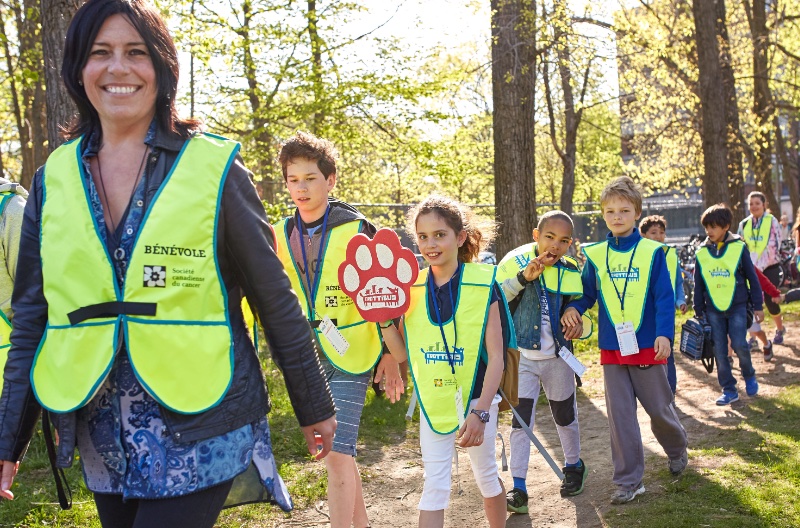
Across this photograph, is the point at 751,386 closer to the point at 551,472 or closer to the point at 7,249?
the point at 551,472

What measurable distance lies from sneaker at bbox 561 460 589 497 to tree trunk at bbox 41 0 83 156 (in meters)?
4.11

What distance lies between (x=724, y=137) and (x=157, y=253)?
14075 mm

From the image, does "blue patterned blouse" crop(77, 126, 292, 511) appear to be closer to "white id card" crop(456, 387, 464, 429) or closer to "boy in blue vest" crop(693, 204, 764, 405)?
"white id card" crop(456, 387, 464, 429)

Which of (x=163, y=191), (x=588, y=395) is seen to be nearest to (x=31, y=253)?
(x=163, y=191)

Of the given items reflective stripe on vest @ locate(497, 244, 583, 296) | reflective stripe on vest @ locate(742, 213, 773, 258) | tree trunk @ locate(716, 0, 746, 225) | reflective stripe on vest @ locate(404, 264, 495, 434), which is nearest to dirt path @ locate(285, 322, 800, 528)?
reflective stripe on vest @ locate(497, 244, 583, 296)

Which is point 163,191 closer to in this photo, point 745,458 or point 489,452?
point 489,452

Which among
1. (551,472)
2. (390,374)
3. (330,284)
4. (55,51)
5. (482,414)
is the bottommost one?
(551,472)

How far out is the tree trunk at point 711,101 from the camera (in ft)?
48.4

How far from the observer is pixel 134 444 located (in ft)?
7.40

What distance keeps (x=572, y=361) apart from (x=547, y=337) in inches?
11.8

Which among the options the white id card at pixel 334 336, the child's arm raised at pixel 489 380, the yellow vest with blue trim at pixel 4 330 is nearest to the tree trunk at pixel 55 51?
the yellow vest with blue trim at pixel 4 330

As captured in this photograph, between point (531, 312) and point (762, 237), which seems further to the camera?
point (762, 237)

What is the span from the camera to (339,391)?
4582 mm

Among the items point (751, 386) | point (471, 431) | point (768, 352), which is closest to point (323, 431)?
point (471, 431)
